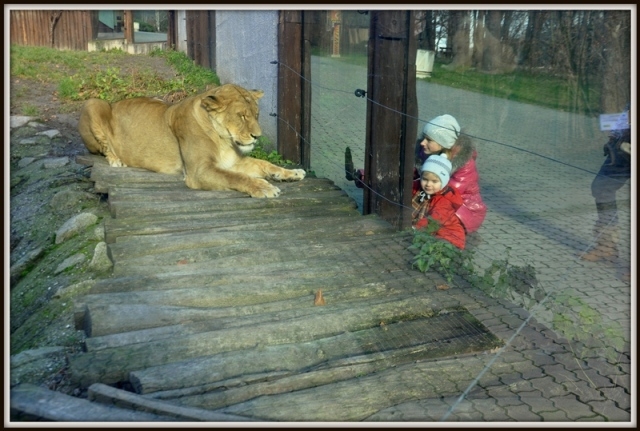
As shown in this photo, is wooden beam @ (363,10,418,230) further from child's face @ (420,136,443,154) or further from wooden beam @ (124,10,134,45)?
wooden beam @ (124,10,134,45)

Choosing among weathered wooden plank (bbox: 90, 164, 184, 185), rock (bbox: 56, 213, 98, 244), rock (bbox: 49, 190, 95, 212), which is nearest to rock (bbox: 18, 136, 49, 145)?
weathered wooden plank (bbox: 90, 164, 184, 185)

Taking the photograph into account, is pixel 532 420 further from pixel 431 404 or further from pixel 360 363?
pixel 360 363

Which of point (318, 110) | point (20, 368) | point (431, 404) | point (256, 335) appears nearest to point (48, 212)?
point (318, 110)

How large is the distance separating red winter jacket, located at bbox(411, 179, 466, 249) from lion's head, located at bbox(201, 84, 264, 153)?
1.53m

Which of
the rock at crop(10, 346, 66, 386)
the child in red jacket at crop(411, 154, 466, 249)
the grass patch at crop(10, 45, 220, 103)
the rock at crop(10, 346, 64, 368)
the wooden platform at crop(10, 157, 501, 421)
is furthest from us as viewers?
the grass patch at crop(10, 45, 220, 103)

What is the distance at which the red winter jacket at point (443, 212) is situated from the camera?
4.36 metres

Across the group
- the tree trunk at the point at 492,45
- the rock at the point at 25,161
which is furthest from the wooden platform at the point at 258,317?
the rock at the point at 25,161

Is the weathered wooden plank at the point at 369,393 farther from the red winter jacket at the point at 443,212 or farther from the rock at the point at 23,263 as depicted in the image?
the rock at the point at 23,263

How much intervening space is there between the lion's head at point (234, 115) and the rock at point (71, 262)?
1733 millimetres

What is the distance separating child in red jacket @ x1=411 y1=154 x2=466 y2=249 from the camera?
4.37 meters

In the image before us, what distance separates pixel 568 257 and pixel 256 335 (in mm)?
1884

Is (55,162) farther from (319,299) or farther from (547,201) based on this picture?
(547,201)

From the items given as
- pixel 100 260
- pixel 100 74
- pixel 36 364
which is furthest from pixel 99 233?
pixel 100 74

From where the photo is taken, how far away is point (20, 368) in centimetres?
294
